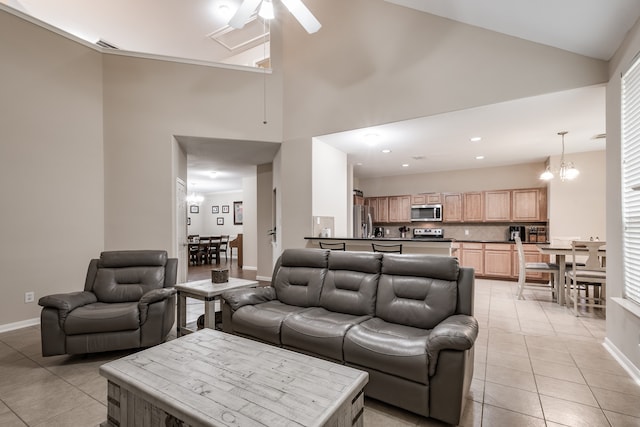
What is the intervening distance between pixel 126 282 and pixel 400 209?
670cm

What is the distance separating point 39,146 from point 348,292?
14.6ft

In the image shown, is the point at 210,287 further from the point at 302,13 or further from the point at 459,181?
the point at 459,181

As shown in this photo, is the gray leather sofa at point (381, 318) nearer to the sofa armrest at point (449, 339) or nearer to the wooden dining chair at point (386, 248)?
the sofa armrest at point (449, 339)

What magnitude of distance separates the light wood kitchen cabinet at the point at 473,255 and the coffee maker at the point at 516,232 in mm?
760

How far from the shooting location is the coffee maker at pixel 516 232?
→ 688cm

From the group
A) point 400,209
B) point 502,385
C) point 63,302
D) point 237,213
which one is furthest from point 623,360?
point 237,213

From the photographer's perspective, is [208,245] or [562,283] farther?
[208,245]

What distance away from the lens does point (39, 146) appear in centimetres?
397

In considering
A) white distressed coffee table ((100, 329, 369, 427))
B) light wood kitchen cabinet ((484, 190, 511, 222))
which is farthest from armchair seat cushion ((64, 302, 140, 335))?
light wood kitchen cabinet ((484, 190, 511, 222))

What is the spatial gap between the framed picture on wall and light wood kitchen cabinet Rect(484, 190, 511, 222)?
8.23m

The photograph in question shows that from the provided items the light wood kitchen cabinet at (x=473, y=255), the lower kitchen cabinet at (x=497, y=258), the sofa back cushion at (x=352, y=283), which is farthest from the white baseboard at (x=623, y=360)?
the light wood kitchen cabinet at (x=473, y=255)

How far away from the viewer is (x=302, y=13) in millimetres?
3049

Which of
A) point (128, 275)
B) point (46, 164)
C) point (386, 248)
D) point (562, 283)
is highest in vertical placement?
point (46, 164)

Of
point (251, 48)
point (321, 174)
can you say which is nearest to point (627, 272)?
point (321, 174)
